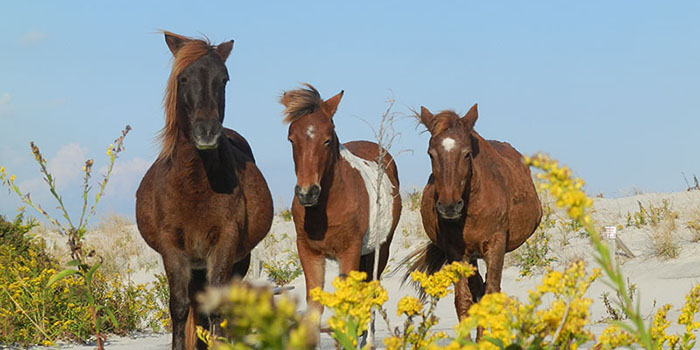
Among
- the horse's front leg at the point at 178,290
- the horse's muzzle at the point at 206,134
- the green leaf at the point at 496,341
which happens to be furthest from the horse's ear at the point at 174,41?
the green leaf at the point at 496,341

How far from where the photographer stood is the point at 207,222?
5312 millimetres

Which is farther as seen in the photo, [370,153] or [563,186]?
[370,153]

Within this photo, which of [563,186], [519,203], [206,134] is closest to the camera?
[563,186]

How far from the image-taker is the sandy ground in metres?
9.59

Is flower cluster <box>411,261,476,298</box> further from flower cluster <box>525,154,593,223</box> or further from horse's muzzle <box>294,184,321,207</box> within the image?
horse's muzzle <box>294,184,321,207</box>

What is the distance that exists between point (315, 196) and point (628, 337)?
3116mm

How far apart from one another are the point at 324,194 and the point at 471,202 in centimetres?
118

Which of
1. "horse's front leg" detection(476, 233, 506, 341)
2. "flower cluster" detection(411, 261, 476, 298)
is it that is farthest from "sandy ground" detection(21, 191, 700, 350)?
"flower cluster" detection(411, 261, 476, 298)

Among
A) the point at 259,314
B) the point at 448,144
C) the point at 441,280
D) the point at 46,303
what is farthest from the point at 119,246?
the point at 259,314

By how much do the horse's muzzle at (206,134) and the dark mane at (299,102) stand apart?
95 centimetres

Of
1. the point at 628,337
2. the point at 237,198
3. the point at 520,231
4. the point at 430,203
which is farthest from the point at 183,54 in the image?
the point at 628,337

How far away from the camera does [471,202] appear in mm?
6102

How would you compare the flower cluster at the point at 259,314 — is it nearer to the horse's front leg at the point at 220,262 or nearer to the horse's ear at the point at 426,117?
the horse's front leg at the point at 220,262

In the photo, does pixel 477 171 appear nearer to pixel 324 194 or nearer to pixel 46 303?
pixel 324 194
